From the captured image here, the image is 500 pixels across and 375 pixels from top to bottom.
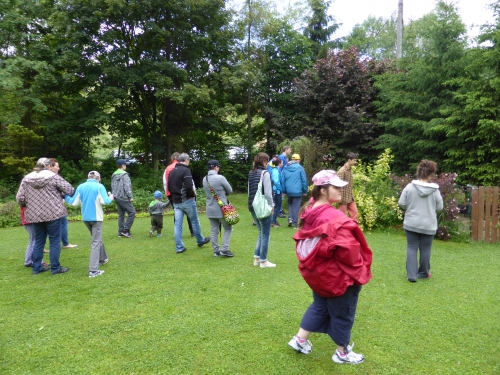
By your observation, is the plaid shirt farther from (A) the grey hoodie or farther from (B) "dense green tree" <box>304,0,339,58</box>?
(B) "dense green tree" <box>304,0,339,58</box>

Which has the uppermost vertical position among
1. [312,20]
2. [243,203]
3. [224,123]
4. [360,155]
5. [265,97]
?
[312,20]

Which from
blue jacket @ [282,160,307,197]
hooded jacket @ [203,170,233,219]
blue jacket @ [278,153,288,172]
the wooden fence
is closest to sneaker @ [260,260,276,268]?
hooded jacket @ [203,170,233,219]

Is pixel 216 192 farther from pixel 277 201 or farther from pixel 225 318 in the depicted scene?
pixel 277 201

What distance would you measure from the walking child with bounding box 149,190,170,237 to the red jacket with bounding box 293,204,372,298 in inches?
229

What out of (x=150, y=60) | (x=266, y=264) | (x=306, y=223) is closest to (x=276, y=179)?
(x=266, y=264)

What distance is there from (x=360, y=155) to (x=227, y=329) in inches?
508

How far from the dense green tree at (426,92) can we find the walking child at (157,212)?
8.36 metres

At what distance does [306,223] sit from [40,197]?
172 inches

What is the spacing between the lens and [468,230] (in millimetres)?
7961

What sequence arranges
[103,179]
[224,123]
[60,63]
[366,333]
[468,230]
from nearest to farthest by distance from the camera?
[366,333], [468,230], [60,63], [103,179], [224,123]

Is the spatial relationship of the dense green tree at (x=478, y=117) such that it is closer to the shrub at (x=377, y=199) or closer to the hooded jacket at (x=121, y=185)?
the shrub at (x=377, y=199)

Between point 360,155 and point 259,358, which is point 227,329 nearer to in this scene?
point 259,358

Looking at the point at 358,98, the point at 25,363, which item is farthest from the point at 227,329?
the point at 358,98

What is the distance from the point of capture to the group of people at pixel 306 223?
2875mm
